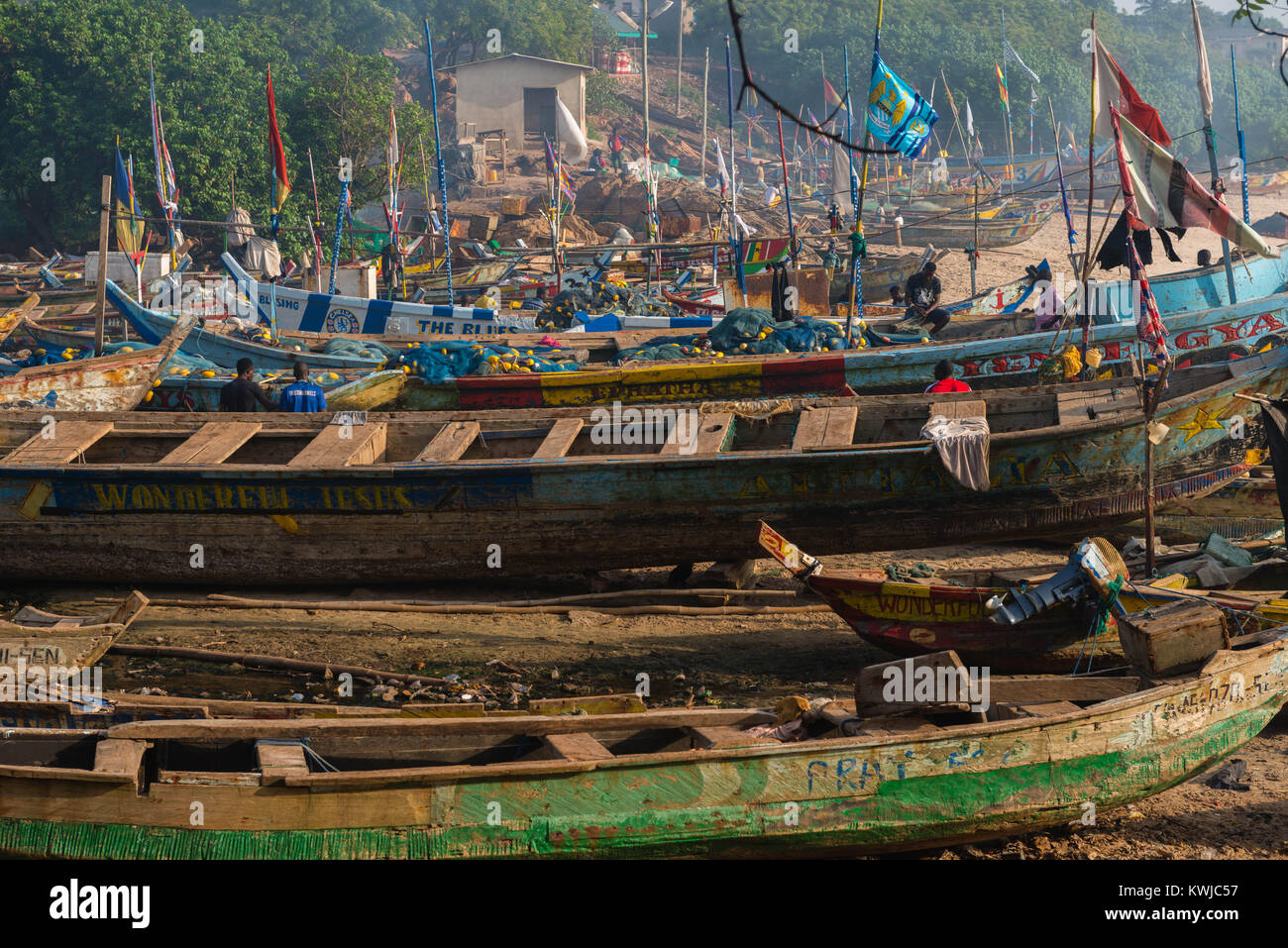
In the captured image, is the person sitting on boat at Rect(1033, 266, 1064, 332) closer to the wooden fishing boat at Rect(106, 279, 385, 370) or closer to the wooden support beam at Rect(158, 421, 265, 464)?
the wooden fishing boat at Rect(106, 279, 385, 370)

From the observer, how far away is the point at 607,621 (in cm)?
915

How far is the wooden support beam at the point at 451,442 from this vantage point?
9.66m

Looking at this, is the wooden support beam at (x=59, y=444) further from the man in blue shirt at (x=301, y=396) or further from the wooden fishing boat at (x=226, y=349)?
the wooden fishing boat at (x=226, y=349)

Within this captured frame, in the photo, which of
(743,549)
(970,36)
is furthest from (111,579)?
(970,36)

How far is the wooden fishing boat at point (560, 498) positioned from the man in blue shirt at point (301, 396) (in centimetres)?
136

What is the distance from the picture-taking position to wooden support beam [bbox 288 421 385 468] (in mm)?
9562

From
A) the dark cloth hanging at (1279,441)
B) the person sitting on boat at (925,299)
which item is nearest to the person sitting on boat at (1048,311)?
the person sitting on boat at (925,299)

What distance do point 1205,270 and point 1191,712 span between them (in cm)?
1279

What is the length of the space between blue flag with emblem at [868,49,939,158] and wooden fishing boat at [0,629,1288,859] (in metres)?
8.39

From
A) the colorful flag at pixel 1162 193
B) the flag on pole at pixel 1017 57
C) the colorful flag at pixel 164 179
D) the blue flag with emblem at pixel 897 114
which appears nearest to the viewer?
the colorful flag at pixel 1162 193

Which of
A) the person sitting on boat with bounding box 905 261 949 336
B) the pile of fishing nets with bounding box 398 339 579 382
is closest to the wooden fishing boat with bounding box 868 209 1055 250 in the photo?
the person sitting on boat with bounding box 905 261 949 336

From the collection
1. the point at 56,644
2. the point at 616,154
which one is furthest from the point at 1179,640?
the point at 616,154
